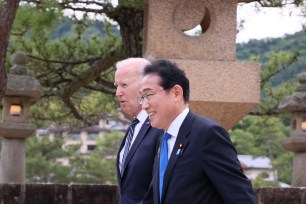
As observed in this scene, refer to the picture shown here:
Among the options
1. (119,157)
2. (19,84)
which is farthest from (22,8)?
(119,157)

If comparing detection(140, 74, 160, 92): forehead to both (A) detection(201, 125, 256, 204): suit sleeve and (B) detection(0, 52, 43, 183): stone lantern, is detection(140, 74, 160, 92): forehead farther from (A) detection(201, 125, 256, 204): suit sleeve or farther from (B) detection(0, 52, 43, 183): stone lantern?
(B) detection(0, 52, 43, 183): stone lantern

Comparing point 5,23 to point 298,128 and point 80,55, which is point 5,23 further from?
point 298,128

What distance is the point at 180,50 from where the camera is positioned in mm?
5852

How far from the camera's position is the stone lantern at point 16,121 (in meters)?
7.80

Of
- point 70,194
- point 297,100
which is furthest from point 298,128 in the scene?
point 70,194

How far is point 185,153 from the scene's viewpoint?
2465 millimetres

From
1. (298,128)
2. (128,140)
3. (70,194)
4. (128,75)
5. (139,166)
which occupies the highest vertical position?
(128,75)

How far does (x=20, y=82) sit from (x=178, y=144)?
577cm

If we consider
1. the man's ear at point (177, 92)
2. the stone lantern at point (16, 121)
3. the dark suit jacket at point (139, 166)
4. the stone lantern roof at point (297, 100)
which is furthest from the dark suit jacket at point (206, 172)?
the stone lantern roof at point (297, 100)

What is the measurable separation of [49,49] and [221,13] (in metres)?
4.16

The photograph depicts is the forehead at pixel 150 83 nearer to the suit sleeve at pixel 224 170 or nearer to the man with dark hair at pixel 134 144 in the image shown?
the suit sleeve at pixel 224 170

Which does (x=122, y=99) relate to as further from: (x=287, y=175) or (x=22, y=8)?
(x=287, y=175)

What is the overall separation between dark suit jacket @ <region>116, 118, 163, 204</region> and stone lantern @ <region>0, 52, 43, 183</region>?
193 inches

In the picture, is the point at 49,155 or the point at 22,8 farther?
the point at 49,155
